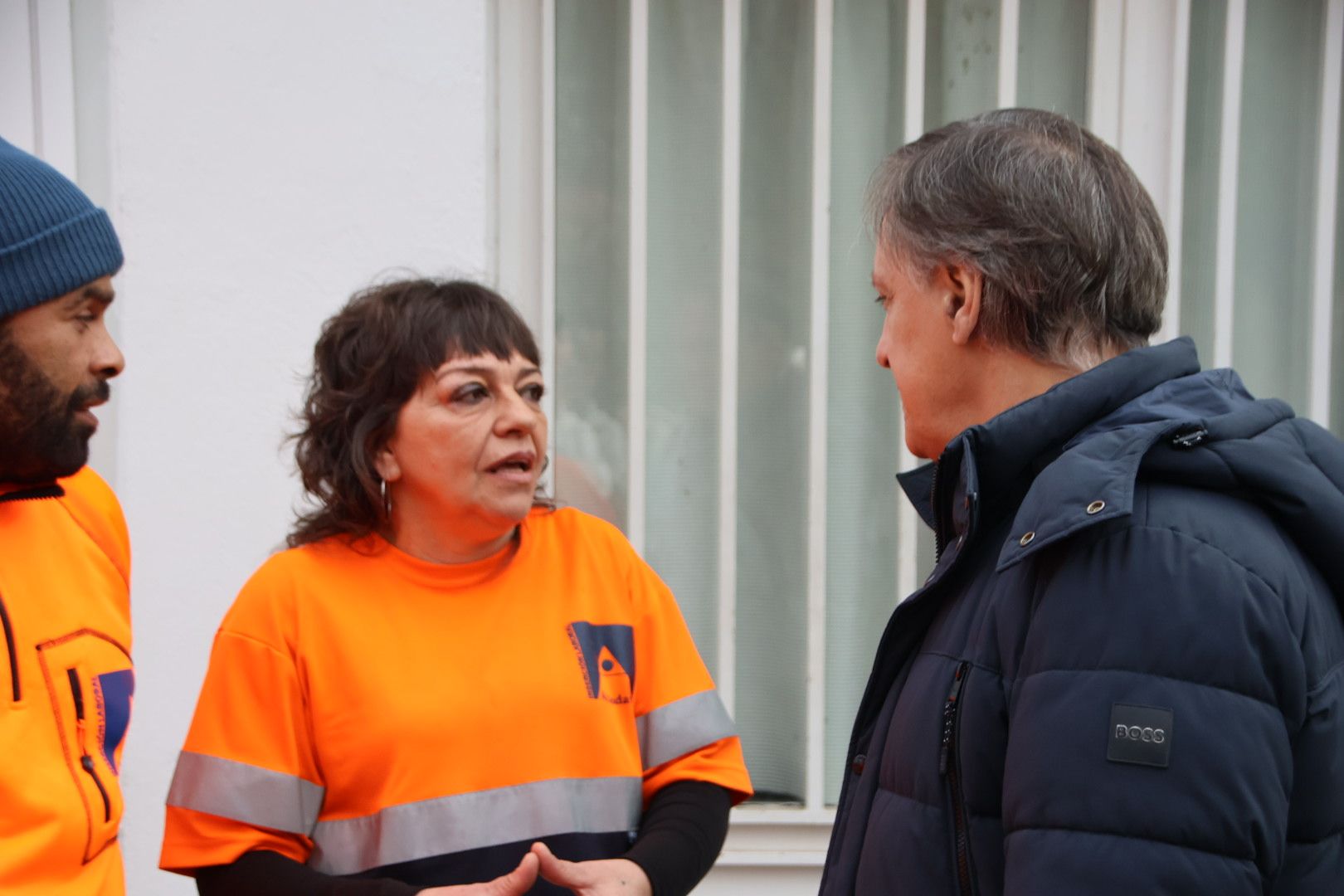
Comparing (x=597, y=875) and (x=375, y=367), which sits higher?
(x=375, y=367)

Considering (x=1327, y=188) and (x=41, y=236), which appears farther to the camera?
(x=1327, y=188)

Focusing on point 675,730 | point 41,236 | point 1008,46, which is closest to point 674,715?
point 675,730

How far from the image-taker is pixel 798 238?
10.7 feet

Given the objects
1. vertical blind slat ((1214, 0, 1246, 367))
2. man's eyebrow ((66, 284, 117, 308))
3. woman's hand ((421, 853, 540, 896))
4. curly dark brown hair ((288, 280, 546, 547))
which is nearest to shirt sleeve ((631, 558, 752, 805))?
woman's hand ((421, 853, 540, 896))

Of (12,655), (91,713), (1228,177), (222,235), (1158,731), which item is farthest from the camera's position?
(1228,177)

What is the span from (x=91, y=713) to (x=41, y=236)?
631 mm

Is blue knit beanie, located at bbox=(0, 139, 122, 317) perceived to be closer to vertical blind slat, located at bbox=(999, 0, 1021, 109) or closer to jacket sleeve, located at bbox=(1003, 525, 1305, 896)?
jacket sleeve, located at bbox=(1003, 525, 1305, 896)

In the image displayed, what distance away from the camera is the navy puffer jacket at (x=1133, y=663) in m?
1.10

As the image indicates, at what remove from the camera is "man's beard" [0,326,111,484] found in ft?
5.41

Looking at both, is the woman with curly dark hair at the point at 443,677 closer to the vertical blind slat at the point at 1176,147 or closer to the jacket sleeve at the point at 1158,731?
the jacket sleeve at the point at 1158,731

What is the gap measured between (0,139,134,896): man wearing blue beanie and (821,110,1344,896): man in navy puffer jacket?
0.96 metres

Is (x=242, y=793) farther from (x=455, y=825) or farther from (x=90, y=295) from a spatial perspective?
(x=90, y=295)

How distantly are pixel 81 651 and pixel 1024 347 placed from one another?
4.16 ft

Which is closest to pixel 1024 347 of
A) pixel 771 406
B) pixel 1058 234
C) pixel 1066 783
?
pixel 1058 234
